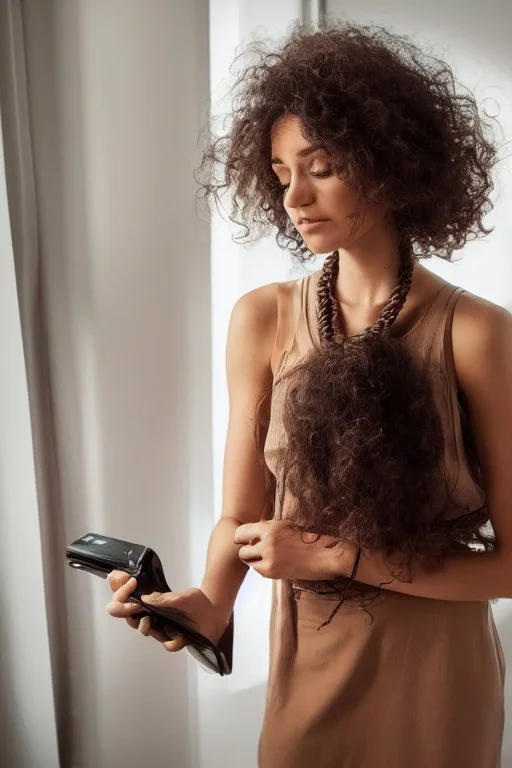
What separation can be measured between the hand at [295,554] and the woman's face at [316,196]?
0.33 meters

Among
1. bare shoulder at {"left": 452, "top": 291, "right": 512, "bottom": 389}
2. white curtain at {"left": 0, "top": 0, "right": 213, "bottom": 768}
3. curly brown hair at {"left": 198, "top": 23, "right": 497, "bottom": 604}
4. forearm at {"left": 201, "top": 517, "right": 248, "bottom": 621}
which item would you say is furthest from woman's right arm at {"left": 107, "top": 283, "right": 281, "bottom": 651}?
white curtain at {"left": 0, "top": 0, "right": 213, "bottom": 768}

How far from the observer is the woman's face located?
889 millimetres

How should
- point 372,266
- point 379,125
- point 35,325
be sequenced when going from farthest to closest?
point 35,325 < point 372,266 < point 379,125

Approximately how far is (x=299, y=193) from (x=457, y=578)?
469mm

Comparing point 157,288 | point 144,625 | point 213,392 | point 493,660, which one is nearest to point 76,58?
point 157,288

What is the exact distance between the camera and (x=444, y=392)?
922mm

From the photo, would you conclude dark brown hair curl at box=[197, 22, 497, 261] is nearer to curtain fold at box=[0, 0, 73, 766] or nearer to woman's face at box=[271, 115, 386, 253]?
woman's face at box=[271, 115, 386, 253]

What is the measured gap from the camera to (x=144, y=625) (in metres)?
0.93

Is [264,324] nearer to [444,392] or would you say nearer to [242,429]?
[242,429]

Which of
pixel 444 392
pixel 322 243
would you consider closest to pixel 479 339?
pixel 444 392

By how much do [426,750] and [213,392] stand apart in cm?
77

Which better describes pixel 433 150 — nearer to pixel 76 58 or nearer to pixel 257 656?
pixel 76 58

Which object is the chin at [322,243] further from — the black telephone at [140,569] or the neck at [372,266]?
the black telephone at [140,569]

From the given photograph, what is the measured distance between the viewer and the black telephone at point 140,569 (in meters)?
0.94
